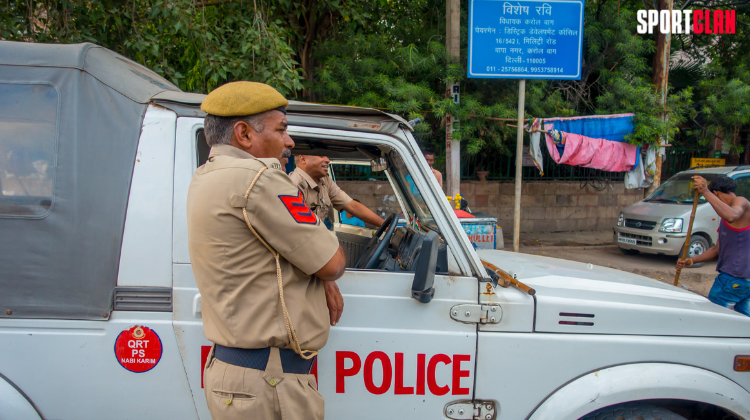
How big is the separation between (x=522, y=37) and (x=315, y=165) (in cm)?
583

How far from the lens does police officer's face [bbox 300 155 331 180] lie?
311 centimetres

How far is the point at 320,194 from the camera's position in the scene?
3363 mm

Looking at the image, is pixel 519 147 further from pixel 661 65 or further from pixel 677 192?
pixel 661 65

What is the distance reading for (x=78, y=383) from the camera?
1771mm

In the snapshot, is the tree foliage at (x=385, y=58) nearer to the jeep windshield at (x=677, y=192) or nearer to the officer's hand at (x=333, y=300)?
the jeep windshield at (x=677, y=192)

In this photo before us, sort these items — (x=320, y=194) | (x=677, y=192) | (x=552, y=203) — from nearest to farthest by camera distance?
1. (x=320, y=194)
2. (x=677, y=192)
3. (x=552, y=203)

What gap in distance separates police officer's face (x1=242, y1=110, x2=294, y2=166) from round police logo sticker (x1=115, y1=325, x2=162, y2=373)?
85 centimetres

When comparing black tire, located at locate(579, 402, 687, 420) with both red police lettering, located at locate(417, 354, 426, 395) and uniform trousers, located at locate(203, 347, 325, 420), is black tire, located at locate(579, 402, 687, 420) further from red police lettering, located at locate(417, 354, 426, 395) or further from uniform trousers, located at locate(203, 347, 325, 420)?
uniform trousers, located at locate(203, 347, 325, 420)

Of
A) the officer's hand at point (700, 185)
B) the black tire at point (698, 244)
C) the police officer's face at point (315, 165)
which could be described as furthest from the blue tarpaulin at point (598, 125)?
the police officer's face at point (315, 165)

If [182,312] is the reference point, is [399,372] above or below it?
below

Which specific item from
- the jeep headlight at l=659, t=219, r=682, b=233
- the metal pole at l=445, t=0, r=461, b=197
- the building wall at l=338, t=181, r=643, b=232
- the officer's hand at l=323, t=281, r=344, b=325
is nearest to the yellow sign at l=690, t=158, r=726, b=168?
the building wall at l=338, t=181, r=643, b=232

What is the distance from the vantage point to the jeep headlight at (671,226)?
26.1 ft

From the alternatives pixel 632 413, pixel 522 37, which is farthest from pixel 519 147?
pixel 632 413

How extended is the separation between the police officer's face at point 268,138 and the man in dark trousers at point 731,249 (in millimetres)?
3928
